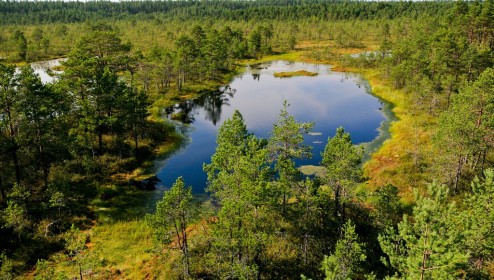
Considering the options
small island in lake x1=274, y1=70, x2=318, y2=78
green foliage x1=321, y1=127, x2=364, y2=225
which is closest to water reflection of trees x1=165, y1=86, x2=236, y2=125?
small island in lake x1=274, y1=70, x2=318, y2=78

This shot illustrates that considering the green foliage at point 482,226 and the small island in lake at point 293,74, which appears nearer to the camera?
the green foliage at point 482,226

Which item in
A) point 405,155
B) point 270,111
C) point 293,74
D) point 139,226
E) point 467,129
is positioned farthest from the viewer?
point 293,74

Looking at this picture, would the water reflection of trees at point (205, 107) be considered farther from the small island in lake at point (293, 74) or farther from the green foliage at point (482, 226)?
the green foliage at point (482, 226)

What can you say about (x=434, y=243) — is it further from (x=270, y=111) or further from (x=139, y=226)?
(x=270, y=111)

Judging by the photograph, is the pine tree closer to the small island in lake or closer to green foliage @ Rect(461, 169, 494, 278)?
green foliage @ Rect(461, 169, 494, 278)

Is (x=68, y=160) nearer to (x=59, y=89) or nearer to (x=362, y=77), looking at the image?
(x=59, y=89)

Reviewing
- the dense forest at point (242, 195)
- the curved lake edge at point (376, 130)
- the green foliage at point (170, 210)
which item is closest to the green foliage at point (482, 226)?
the dense forest at point (242, 195)

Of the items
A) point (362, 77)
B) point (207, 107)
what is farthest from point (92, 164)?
point (362, 77)

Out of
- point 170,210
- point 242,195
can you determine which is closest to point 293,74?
point 242,195
